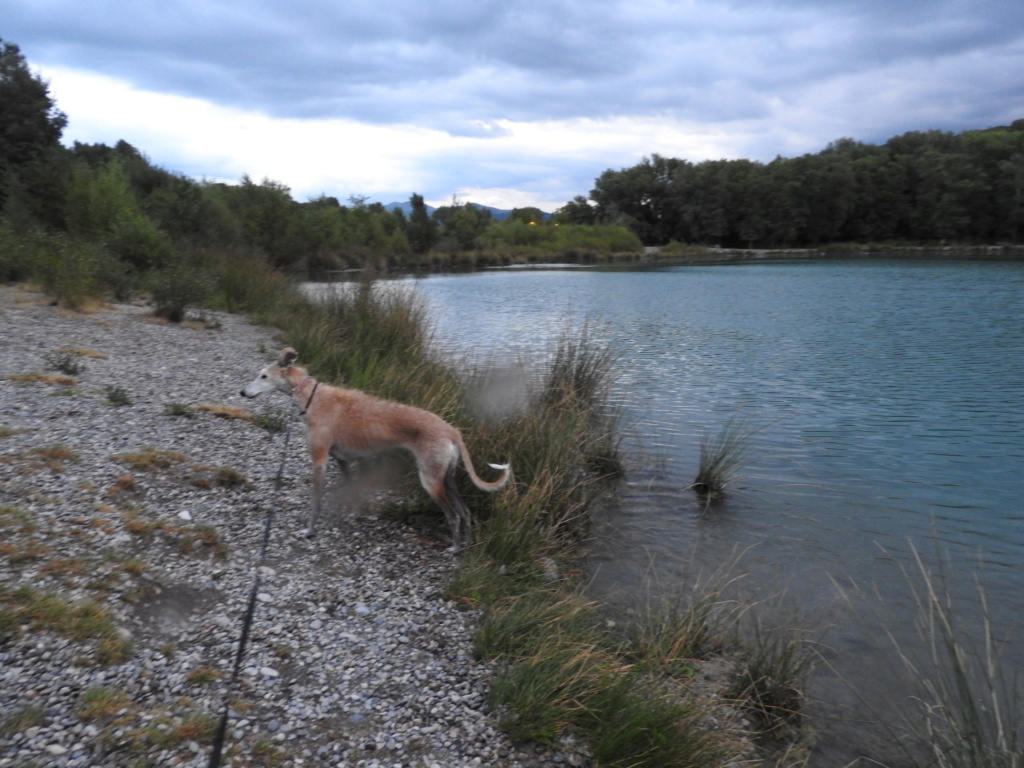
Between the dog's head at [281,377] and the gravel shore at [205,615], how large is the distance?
965 millimetres

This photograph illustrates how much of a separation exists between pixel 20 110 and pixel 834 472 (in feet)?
127

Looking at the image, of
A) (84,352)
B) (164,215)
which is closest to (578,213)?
(164,215)

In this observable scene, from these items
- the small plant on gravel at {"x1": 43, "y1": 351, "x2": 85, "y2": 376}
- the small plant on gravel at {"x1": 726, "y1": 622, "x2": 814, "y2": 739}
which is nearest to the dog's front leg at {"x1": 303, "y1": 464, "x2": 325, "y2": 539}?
the small plant on gravel at {"x1": 726, "y1": 622, "x2": 814, "y2": 739}

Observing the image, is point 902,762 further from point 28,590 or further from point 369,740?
point 28,590

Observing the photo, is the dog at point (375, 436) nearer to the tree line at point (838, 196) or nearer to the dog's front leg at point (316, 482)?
the dog's front leg at point (316, 482)

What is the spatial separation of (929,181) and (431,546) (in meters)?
110

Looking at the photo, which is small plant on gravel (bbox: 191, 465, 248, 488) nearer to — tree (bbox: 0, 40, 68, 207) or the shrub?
the shrub

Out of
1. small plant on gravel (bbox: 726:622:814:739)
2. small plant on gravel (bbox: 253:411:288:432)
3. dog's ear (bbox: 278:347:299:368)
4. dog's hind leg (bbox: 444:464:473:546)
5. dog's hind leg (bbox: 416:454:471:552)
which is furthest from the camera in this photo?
small plant on gravel (bbox: 253:411:288:432)

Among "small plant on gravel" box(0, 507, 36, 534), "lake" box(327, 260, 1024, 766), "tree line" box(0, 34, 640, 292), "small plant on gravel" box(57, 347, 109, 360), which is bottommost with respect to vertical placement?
"lake" box(327, 260, 1024, 766)

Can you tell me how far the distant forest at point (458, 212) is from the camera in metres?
25.2

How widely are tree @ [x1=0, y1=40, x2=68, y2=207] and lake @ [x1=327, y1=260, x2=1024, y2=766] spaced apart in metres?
23.2

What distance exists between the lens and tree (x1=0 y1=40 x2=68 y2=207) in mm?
32219

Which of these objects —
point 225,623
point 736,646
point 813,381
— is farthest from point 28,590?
point 813,381

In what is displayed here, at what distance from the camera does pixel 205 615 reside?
4.84m
